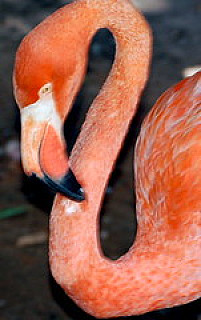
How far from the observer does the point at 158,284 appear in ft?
9.48

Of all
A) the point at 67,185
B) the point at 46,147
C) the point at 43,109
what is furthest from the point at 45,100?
the point at 67,185

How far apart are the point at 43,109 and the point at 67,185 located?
1.04 ft

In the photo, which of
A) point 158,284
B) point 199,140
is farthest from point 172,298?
point 199,140

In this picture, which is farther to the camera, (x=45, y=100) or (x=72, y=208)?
(x=72, y=208)

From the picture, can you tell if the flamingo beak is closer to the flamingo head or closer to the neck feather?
the flamingo head

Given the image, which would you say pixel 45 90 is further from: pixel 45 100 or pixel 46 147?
pixel 46 147

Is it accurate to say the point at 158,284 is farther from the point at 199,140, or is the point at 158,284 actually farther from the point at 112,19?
the point at 112,19

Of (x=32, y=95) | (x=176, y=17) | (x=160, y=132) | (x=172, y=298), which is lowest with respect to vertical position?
(x=176, y=17)

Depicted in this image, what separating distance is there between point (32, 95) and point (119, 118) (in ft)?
1.71

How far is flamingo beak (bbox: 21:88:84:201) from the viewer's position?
2.61m

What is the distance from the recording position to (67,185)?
8.74 feet

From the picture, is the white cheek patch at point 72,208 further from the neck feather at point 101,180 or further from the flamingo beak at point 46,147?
the flamingo beak at point 46,147

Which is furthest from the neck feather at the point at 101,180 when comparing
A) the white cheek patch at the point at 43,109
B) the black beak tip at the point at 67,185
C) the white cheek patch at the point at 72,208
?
the white cheek patch at the point at 43,109

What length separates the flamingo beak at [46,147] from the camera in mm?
2605
